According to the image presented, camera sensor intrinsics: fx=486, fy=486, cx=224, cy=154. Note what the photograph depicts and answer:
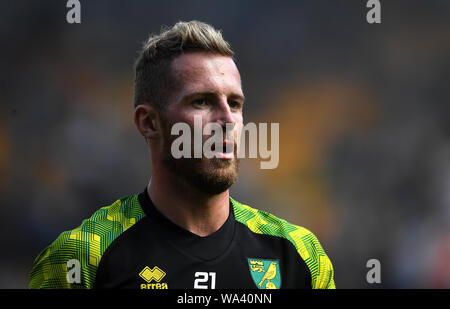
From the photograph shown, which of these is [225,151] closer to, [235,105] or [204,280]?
[235,105]

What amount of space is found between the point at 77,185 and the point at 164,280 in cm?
565

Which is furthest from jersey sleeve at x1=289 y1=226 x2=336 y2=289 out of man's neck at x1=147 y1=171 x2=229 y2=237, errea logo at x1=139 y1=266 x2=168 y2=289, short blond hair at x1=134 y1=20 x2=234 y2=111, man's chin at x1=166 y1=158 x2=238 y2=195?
short blond hair at x1=134 y1=20 x2=234 y2=111

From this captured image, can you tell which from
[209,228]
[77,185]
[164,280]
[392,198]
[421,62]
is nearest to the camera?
[164,280]

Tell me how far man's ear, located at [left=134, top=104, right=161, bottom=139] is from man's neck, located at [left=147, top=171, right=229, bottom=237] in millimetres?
253

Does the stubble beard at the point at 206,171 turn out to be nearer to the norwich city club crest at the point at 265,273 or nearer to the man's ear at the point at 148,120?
the man's ear at the point at 148,120

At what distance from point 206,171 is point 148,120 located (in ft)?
1.69

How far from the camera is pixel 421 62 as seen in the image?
959 centimetres

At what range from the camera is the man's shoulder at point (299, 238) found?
9.48 ft

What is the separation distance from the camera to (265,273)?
2699mm

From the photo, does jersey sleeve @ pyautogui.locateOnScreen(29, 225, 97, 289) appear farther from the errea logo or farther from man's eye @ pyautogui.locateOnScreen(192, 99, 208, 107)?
man's eye @ pyautogui.locateOnScreen(192, 99, 208, 107)

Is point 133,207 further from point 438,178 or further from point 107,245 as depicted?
point 438,178

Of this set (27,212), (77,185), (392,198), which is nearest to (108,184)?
(77,185)

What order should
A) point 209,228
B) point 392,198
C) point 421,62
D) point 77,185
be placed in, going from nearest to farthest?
point 209,228 < point 77,185 < point 392,198 < point 421,62

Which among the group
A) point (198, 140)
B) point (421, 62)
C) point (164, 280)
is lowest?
point (164, 280)
